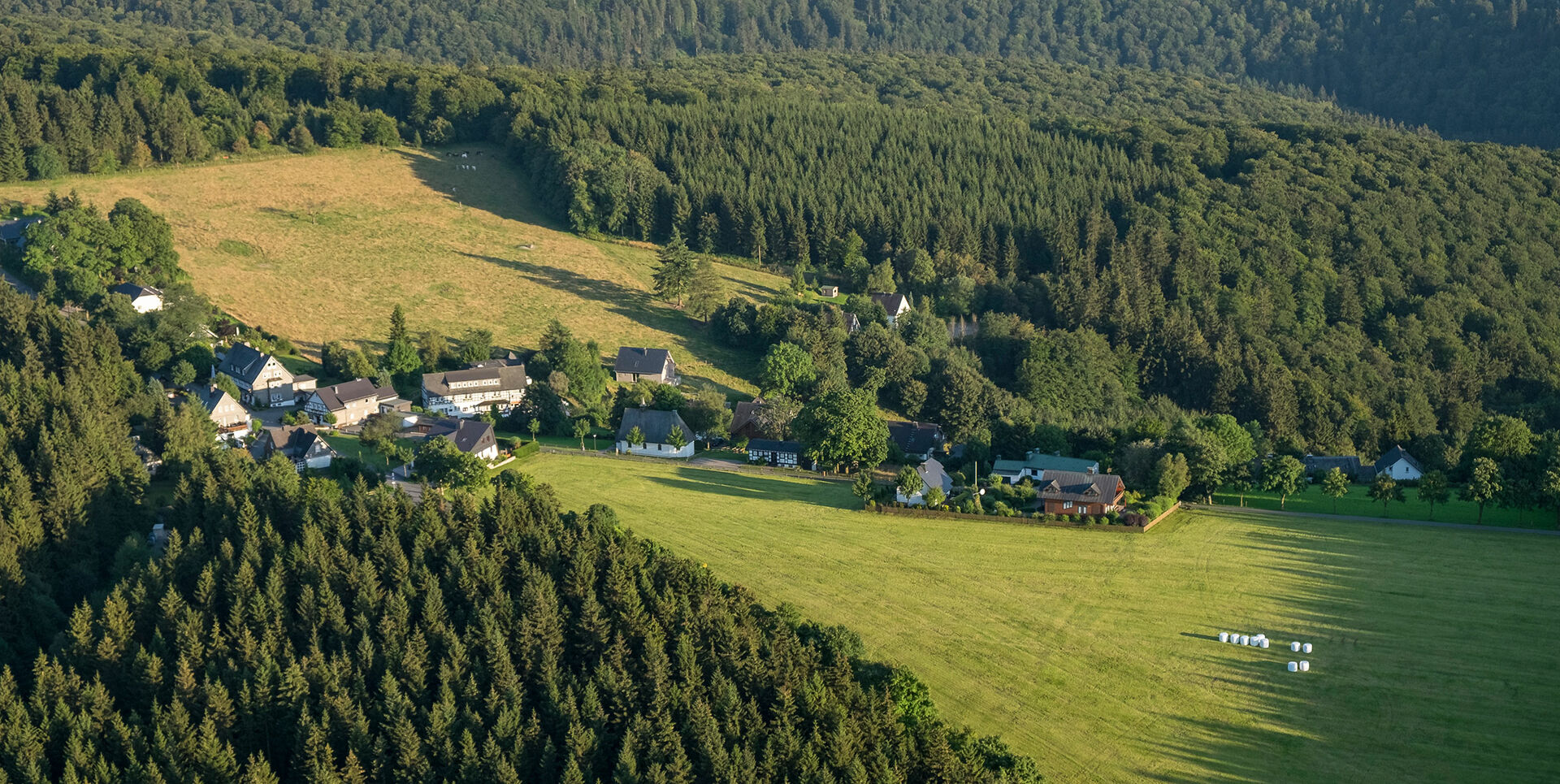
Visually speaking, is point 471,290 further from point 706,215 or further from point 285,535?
point 285,535

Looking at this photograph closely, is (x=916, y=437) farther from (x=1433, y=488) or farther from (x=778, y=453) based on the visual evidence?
(x=1433, y=488)

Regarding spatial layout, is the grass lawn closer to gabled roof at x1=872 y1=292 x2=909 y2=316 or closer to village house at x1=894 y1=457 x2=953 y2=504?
village house at x1=894 y1=457 x2=953 y2=504

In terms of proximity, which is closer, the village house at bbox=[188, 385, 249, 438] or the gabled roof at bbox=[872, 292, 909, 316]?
the village house at bbox=[188, 385, 249, 438]

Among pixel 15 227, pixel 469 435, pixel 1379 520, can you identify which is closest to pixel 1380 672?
pixel 1379 520

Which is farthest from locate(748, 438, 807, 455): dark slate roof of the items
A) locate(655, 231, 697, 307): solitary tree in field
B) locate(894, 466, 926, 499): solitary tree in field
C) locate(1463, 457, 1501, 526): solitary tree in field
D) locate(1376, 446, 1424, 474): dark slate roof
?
locate(1463, 457, 1501, 526): solitary tree in field

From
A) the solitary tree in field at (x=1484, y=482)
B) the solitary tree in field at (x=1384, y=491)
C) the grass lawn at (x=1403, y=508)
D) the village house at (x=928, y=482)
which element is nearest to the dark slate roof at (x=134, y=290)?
the village house at (x=928, y=482)

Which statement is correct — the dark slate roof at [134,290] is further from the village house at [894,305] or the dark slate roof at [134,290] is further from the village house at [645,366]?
the village house at [894,305]

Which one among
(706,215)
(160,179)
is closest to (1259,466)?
(706,215)
